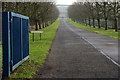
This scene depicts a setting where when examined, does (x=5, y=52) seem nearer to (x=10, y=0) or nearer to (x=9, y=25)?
(x=9, y=25)

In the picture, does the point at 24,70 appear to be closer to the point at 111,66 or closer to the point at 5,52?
the point at 5,52

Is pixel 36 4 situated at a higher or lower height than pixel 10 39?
higher

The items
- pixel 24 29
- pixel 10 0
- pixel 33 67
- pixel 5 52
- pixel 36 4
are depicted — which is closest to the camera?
pixel 5 52

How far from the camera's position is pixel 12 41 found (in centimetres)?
853

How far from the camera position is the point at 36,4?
139 ft

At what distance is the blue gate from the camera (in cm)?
800

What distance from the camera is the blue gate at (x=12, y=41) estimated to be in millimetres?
8000

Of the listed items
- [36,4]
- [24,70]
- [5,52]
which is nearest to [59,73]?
[24,70]

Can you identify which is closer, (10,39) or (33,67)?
(10,39)

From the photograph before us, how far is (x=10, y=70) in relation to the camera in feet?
27.9

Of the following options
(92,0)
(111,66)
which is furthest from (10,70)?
(92,0)

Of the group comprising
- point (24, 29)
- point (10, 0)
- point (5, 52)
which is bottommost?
point (5, 52)

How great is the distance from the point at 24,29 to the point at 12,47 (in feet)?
8.24

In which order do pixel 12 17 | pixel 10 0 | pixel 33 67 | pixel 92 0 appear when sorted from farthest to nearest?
pixel 92 0
pixel 10 0
pixel 33 67
pixel 12 17
